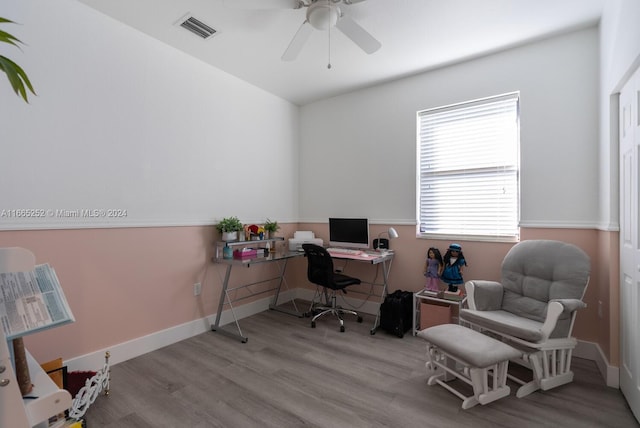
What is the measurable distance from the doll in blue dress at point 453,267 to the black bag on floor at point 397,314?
0.44 meters

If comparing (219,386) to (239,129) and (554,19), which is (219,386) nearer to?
(239,129)

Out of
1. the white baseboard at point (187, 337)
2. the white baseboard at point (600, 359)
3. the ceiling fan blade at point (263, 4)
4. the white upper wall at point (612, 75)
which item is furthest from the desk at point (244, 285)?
the white upper wall at point (612, 75)

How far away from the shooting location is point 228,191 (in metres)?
3.54

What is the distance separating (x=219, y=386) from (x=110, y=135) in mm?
2162

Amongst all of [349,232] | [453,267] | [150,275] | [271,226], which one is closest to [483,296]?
[453,267]

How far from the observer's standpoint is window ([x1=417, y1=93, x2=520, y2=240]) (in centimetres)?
307

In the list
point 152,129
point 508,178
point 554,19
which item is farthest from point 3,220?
point 554,19

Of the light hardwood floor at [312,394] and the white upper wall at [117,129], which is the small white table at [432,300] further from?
the white upper wall at [117,129]

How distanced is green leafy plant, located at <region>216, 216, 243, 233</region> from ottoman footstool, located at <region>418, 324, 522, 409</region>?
2.12m

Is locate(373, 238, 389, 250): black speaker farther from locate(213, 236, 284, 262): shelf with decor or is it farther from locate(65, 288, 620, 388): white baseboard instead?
locate(213, 236, 284, 262): shelf with decor

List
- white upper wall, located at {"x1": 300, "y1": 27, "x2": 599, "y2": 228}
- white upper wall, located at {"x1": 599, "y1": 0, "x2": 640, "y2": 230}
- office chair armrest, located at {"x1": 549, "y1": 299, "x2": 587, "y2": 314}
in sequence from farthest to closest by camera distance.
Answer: white upper wall, located at {"x1": 300, "y1": 27, "x2": 599, "y2": 228} → office chair armrest, located at {"x1": 549, "y1": 299, "x2": 587, "y2": 314} → white upper wall, located at {"x1": 599, "y1": 0, "x2": 640, "y2": 230}

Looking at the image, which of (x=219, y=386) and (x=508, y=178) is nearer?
(x=219, y=386)

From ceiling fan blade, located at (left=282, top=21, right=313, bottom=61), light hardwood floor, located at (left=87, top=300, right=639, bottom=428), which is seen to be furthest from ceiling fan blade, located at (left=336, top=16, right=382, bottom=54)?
light hardwood floor, located at (left=87, top=300, right=639, bottom=428)

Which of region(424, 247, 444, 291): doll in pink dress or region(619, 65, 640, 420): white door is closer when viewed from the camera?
region(619, 65, 640, 420): white door
